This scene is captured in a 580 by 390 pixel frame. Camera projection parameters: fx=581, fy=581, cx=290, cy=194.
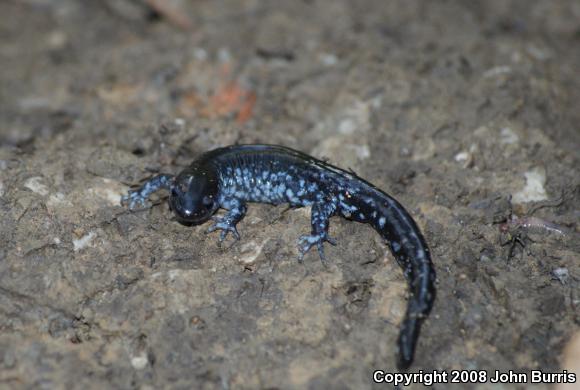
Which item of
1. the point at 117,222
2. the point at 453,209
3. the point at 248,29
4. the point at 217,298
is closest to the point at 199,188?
the point at 117,222

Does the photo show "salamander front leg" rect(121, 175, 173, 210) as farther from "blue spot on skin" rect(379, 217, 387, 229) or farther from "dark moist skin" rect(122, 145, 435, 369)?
"blue spot on skin" rect(379, 217, 387, 229)

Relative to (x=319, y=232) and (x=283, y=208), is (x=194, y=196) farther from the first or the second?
(x=319, y=232)

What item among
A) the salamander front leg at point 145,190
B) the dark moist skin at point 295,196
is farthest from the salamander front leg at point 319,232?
the salamander front leg at point 145,190

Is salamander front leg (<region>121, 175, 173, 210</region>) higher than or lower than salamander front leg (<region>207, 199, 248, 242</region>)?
higher

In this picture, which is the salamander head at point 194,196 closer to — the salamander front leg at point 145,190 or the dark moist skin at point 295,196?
the dark moist skin at point 295,196

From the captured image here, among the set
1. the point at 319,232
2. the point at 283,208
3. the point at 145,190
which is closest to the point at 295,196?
the point at 283,208

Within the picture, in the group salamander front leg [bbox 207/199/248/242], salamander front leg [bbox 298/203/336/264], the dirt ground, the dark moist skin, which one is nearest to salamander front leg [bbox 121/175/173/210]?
the dark moist skin

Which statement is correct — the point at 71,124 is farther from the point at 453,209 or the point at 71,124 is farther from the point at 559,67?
the point at 559,67
